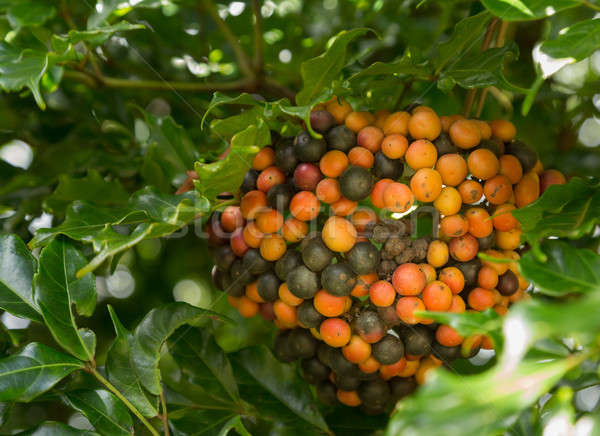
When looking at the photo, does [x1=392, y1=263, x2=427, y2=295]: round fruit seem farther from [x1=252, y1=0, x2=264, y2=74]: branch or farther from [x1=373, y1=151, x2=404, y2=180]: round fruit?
[x1=252, y1=0, x2=264, y2=74]: branch

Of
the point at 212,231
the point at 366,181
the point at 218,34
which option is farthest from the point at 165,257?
the point at 366,181

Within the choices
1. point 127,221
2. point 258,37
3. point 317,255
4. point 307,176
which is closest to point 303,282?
point 317,255

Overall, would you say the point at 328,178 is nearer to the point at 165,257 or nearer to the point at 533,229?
the point at 533,229

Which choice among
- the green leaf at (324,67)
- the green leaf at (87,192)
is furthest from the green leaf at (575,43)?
the green leaf at (87,192)

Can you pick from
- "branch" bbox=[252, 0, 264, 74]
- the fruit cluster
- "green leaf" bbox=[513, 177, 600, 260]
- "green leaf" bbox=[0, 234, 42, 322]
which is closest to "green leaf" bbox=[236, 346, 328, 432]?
→ the fruit cluster

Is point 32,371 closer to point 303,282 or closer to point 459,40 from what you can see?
point 303,282
